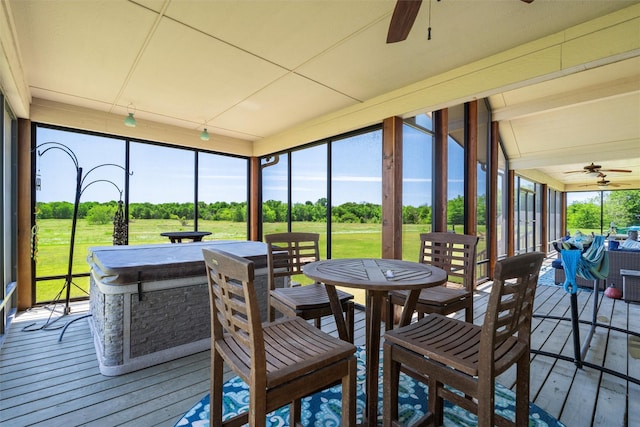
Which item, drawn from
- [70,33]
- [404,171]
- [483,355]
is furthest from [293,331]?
[70,33]

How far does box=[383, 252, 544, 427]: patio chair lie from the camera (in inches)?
45.9

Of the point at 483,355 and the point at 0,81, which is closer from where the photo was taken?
the point at 483,355

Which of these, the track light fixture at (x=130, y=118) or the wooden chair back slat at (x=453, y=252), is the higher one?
the track light fixture at (x=130, y=118)

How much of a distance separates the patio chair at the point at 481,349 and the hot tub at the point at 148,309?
1757 millimetres

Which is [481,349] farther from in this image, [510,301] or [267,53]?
[267,53]

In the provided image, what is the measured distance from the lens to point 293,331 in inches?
59.7

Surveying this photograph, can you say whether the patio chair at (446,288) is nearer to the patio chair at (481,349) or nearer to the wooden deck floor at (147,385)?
the patio chair at (481,349)

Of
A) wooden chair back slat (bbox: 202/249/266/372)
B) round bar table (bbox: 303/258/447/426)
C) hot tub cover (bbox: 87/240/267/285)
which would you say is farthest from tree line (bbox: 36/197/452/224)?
wooden chair back slat (bbox: 202/249/266/372)

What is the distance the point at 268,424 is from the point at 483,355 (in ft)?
4.09

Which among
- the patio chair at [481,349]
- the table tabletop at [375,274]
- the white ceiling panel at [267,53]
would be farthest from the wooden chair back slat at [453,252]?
the white ceiling panel at [267,53]

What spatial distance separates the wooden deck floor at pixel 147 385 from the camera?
1.76 meters

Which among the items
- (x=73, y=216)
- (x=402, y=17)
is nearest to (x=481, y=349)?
(x=402, y=17)

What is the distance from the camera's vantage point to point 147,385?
2062mm

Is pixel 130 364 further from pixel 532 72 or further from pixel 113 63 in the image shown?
pixel 532 72
